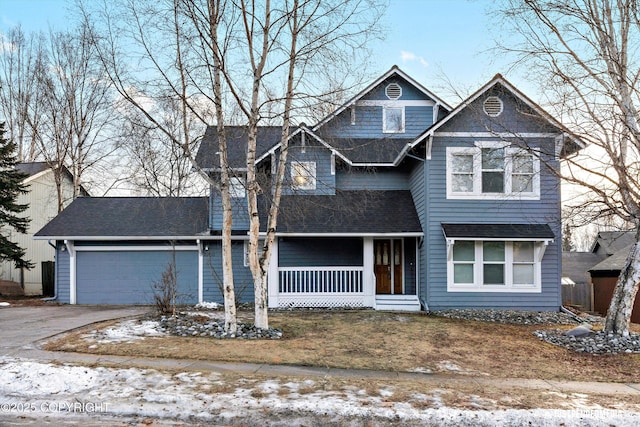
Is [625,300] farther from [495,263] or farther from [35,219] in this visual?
[35,219]

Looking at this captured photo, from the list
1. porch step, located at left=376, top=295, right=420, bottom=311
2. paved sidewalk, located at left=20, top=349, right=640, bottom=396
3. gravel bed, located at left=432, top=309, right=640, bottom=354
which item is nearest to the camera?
paved sidewalk, located at left=20, top=349, right=640, bottom=396

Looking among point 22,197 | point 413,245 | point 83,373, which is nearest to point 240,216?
point 413,245

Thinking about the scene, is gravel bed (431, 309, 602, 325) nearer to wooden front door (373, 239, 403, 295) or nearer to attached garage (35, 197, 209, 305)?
wooden front door (373, 239, 403, 295)

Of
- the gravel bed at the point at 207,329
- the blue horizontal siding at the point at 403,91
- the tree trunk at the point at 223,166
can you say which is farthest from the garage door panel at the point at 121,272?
the blue horizontal siding at the point at 403,91

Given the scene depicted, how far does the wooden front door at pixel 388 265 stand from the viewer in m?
16.5

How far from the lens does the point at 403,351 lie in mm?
9328

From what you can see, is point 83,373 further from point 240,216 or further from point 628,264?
point 628,264

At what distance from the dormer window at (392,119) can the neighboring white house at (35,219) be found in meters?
16.9

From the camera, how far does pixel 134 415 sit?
5.67 meters

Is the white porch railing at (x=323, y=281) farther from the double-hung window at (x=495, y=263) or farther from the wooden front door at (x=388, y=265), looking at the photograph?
the double-hung window at (x=495, y=263)

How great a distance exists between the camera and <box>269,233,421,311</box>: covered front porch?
594 inches

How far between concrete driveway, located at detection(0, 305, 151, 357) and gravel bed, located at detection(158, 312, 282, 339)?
6.85 feet

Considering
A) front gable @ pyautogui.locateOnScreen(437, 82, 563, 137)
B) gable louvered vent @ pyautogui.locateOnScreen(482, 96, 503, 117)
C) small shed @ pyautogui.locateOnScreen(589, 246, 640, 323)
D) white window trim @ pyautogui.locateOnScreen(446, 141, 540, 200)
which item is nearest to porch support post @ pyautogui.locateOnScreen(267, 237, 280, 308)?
white window trim @ pyautogui.locateOnScreen(446, 141, 540, 200)

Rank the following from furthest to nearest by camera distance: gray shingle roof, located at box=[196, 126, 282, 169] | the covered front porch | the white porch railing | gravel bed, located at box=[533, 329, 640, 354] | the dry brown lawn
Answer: gray shingle roof, located at box=[196, 126, 282, 169]
the white porch railing
the covered front porch
gravel bed, located at box=[533, 329, 640, 354]
the dry brown lawn
